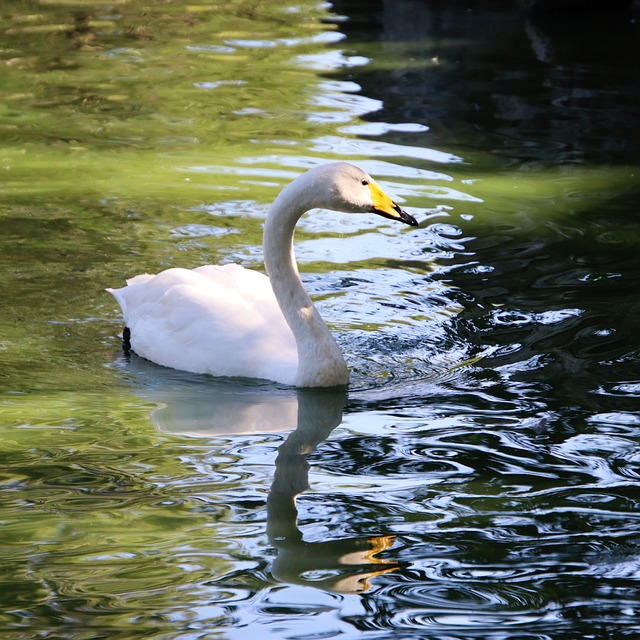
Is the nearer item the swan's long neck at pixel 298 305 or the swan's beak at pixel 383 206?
the swan's beak at pixel 383 206

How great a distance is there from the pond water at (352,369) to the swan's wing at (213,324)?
0.12 meters

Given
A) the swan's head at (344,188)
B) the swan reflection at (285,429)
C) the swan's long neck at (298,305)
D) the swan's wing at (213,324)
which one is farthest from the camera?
the swan's wing at (213,324)

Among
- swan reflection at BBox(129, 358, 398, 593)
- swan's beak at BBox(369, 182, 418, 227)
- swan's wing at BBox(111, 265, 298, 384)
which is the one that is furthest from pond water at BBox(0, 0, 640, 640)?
swan's beak at BBox(369, 182, 418, 227)

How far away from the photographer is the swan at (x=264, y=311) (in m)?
6.20

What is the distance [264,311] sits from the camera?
6.91 m

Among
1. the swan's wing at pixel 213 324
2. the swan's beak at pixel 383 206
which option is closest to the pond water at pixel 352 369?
the swan's wing at pixel 213 324

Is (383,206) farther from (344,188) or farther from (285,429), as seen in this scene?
(285,429)

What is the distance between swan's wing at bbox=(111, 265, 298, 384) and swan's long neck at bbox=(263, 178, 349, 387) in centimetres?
14

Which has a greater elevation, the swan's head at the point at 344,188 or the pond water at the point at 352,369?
the swan's head at the point at 344,188

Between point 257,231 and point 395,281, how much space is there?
1.35 meters

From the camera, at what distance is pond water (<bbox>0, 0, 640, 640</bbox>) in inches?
171

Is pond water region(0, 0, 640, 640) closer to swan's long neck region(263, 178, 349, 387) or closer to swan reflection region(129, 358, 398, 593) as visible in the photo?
swan reflection region(129, 358, 398, 593)

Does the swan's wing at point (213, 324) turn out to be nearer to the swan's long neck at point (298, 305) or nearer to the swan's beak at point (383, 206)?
the swan's long neck at point (298, 305)

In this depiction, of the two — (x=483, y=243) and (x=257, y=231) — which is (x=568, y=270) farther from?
(x=257, y=231)
